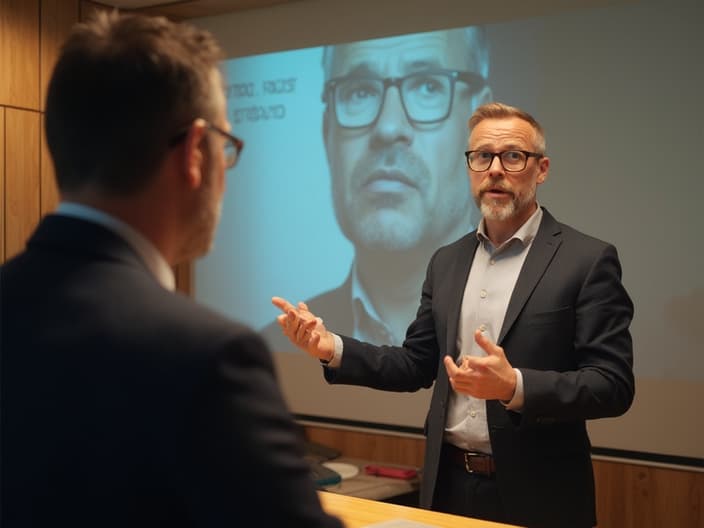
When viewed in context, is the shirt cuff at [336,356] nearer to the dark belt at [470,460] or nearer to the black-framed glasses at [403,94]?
the dark belt at [470,460]

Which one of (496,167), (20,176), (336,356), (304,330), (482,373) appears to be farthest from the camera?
(20,176)

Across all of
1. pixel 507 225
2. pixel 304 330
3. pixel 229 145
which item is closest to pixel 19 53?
pixel 304 330

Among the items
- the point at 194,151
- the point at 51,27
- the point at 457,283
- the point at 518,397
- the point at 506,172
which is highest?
the point at 51,27

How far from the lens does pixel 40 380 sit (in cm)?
88

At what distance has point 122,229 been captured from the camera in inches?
38.1

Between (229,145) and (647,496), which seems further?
(647,496)

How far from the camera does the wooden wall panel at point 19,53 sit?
15.4 ft

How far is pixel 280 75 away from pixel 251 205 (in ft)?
2.49

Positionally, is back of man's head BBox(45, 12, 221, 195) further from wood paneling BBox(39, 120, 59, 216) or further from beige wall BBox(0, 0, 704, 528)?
wood paneling BBox(39, 120, 59, 216)

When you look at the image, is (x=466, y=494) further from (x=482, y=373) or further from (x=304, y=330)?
(x=304, y=330)

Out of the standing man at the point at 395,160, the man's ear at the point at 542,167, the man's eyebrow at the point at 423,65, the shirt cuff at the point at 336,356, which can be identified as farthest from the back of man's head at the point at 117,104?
the man's eyebrow at the point at 423,65

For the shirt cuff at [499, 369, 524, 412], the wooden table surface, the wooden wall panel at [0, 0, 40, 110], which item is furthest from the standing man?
the wooden table surface

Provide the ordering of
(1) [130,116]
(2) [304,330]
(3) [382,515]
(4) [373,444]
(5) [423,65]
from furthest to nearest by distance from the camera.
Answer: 1. (4) [373,444]
2. (5) [423,65]
3. (2) [304,330]
4. (3) [382,515]
5. (1) [130,116]

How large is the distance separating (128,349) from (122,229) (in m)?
0.17
